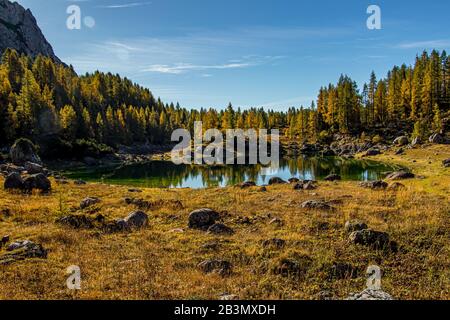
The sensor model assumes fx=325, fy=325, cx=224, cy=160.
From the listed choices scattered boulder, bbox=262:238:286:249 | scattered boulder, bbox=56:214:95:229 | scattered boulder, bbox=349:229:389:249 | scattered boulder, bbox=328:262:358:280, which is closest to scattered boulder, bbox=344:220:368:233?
scattered boulder, bbox=349:229:389:249

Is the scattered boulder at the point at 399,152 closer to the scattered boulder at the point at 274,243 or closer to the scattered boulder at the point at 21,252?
the scattered boulder at the point at 274,243

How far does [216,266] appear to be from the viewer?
12641mm

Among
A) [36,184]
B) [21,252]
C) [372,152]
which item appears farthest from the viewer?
[372,152]

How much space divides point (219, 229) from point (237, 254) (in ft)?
13.3

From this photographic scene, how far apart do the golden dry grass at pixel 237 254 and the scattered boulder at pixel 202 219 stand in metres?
0.65

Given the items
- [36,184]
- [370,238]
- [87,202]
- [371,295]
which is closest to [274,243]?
[370,238]

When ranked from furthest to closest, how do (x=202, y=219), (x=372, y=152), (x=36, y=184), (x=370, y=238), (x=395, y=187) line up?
(x=372, y=152)
(x=36, y=184)
(x=395, y=187)
(x=202, y=219)
(x=370, y=238)

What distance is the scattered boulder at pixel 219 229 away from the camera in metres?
17.9

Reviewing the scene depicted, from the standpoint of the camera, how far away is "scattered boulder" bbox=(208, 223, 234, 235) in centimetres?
1792

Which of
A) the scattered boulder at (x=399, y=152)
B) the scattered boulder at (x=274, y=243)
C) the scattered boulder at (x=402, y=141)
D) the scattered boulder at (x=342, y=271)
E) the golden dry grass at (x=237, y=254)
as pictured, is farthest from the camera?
the scattered boulder at (x=402, y=141)

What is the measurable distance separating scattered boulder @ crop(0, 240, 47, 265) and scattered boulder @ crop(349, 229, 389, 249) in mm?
13671

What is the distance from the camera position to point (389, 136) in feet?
364

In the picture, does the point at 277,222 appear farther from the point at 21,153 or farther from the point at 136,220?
the point at 21,153

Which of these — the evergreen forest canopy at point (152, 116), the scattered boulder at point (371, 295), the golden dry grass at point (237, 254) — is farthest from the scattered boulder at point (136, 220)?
the evergreen forest canopy at point (152, 116)
